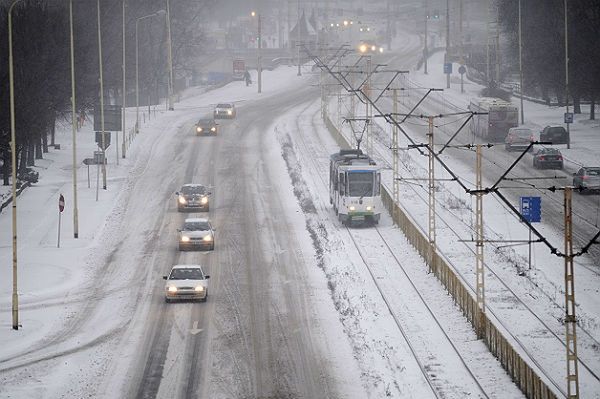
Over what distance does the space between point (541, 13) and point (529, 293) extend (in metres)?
79.5

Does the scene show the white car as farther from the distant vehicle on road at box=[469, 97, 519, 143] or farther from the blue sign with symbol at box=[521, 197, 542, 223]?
the distant vehicle on road at box=[469, 97, 519, 143]

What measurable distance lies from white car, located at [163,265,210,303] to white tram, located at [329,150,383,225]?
1745 cm

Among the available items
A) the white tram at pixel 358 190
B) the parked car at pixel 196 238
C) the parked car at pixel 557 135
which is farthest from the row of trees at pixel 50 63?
the parked car at pixel 557 135

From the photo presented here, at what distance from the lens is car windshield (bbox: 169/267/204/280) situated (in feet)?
162

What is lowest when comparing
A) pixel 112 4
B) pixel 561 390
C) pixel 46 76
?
pixel 561 390

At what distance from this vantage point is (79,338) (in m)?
44.5

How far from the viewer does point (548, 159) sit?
273 feet

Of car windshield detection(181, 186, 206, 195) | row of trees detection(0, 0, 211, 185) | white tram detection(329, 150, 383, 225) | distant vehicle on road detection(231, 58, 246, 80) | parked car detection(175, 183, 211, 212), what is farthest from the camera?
distant vehicle on road detection(231, 58, 246, 80)

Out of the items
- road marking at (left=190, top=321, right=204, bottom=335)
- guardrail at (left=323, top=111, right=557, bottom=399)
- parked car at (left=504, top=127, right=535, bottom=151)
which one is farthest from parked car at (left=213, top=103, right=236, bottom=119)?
road marking at (left=190, top=321, right=204, bottom=335)

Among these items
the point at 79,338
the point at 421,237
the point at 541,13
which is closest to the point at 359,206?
the point at 421,237

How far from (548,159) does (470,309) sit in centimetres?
3900

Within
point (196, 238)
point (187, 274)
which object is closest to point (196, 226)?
point (196, 238)

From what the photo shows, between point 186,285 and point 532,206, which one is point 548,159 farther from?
point 186,285

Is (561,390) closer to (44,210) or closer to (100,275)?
(100,275)
